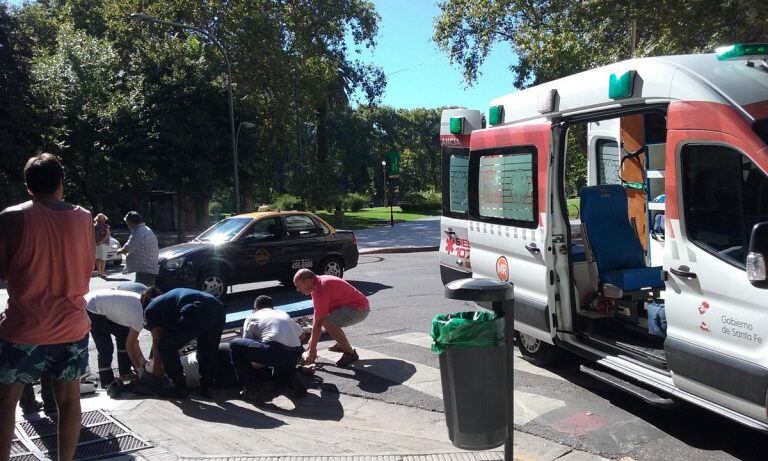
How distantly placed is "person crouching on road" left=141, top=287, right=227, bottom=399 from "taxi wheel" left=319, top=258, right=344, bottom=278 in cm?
662

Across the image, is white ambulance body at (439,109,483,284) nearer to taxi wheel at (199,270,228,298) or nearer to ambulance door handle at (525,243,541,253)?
ambulance door handle at (525,243,541,253)

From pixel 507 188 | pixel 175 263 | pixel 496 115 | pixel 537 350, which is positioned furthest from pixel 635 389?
pixel 175 263

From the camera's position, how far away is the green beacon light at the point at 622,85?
520 centimetres

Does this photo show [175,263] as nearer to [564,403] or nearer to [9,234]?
[564,403]

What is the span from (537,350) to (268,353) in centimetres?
274

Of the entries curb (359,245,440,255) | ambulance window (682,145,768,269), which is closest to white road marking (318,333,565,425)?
ambulance window (682,145,768,269)

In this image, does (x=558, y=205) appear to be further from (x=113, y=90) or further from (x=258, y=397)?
(x=113, y=90)

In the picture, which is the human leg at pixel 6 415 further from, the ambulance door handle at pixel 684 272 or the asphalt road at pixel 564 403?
the ambulance door handle at pixel 684 272

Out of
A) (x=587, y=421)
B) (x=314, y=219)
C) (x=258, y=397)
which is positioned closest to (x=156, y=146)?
(x=314, y=219)

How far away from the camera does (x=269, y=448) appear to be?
4910 millimetres

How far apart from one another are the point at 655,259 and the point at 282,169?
50.5 meters

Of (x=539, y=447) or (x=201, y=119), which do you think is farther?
(x=201, y=119)

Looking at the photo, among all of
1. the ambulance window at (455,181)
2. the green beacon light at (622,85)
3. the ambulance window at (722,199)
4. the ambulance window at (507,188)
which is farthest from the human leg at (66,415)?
the ambulance window at (455,181)

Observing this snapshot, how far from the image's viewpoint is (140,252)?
930 cm
